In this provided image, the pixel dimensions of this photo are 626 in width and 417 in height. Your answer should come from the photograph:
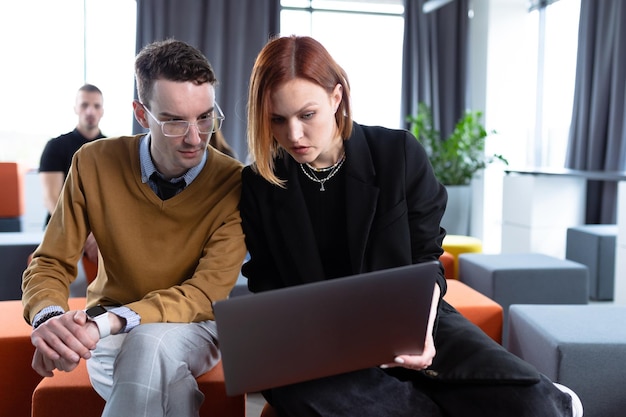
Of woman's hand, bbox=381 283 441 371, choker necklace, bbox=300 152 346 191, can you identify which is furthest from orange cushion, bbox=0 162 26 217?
woman's hand, bbox=381 283 441 371

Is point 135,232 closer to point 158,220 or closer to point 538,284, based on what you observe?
point 158,220

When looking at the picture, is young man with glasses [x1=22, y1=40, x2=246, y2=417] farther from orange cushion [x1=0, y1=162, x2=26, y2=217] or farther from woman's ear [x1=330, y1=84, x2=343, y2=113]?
orange cushion [x1=0, y1=162, x2=26, y2=217]

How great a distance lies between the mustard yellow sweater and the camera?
170cm

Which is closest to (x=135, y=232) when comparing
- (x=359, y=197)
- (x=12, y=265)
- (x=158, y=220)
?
(x=158, y=220)

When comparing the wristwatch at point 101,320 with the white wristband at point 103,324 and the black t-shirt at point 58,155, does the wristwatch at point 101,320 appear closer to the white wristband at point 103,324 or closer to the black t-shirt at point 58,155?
the white wristband at point 103,324

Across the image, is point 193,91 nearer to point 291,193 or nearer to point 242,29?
point 291,193

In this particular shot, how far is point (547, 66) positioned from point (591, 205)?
1.60 metres

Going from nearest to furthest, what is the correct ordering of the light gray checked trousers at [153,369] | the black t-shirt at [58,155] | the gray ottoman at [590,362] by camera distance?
the light gray checked trousers at [153,369], the gray ottoman at [590,362], the black t-shirt at [58,155]

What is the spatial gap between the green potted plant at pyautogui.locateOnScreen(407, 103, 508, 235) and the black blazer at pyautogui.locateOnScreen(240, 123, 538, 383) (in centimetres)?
464

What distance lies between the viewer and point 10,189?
5.24 meters

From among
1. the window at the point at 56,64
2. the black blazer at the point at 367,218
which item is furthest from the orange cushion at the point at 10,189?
the black blazer at the point at 367,218

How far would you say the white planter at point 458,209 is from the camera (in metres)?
6.71

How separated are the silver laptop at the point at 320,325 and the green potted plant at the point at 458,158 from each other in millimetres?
5134

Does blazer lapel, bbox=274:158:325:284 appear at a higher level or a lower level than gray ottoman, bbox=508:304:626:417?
higher
